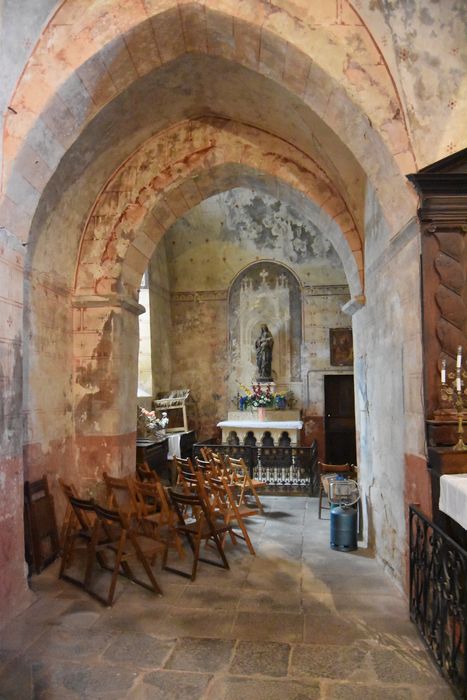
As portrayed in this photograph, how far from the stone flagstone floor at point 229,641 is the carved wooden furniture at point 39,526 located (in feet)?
0.61

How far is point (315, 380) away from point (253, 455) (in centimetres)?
291

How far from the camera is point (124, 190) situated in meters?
6.23

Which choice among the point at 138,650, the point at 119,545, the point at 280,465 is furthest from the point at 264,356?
the point at 138,650

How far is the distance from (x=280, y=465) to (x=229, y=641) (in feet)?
20.9

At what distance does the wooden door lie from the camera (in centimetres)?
1164

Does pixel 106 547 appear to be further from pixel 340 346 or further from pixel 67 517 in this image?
pixel 340 346

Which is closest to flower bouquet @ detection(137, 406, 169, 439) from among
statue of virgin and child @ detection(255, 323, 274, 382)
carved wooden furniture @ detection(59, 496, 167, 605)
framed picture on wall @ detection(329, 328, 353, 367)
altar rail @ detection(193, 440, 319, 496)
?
altar rail @ detection(193, 440, 319, 496)

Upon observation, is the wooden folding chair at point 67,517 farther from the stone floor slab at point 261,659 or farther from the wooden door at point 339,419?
the wooden door at point 339,419

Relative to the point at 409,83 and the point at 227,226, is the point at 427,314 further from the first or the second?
the point at 227,226

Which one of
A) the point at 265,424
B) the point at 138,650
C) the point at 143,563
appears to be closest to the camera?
the point at 138,650

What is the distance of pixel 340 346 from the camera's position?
11.5 meters

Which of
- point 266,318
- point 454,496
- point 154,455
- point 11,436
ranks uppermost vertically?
point 266,318

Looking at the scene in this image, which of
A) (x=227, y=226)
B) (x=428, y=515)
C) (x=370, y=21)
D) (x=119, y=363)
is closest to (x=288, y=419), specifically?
(x=227, y=226)

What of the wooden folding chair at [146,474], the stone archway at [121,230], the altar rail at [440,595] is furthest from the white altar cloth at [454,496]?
the wooden folding chair at [146,474]
